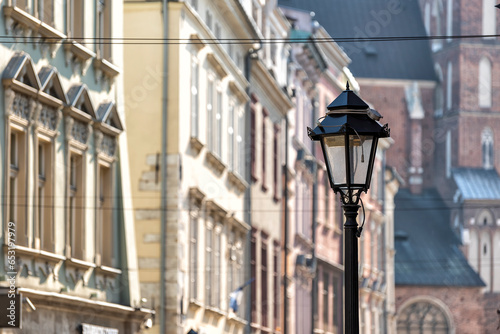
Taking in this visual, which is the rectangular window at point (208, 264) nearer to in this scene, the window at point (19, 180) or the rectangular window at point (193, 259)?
the rectangular window at point (193, 259)

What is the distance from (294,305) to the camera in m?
41.6

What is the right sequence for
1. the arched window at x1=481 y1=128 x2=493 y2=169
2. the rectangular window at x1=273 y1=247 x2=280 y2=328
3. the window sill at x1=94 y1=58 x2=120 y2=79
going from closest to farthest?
the window sill at x1=94 y1=58 x2=120 y2=79 < the rectangular window at x1=273 y1=247 x2=280 y2=328 < the arched window at x1=481 y1=128 x2=493 y2=169

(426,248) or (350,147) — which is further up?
(426,248)

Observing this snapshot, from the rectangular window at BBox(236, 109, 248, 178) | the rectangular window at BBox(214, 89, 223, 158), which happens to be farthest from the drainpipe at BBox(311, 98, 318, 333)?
the rectangular window at BBox(214, 89, 223, 158)

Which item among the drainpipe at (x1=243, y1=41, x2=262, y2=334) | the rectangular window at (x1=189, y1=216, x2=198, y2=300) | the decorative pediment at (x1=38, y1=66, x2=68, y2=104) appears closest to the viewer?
the decorative pediment at (x1=38, y1=66, x2=68, y2=104)

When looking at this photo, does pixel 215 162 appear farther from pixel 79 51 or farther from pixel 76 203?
pixel 79 51

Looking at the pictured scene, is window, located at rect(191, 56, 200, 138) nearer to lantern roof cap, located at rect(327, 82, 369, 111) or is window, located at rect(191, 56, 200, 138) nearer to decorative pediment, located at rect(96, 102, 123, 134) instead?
decorative pediment, located at rect(96, 102, 123, 134)

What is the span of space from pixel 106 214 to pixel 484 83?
219 feet

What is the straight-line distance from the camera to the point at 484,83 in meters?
85.6

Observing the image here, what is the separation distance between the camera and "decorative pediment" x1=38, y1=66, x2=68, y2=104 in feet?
58.6

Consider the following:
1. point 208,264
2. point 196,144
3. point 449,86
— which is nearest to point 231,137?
point 208,264

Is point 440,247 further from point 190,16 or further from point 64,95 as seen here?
point 64,95

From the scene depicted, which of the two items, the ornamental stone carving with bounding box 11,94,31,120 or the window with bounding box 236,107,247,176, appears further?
the window with bounding box 236,107,247,176

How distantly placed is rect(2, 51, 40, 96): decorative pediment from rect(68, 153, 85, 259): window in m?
2.42
